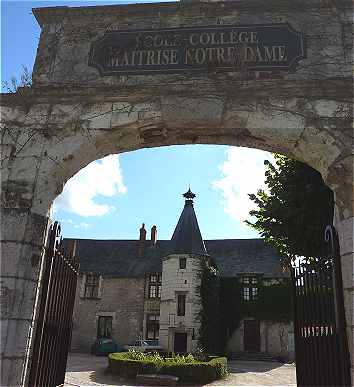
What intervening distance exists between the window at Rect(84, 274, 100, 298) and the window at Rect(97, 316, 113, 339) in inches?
60.7

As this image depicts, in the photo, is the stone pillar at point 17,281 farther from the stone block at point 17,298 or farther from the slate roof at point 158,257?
the slate roof at point 158,257

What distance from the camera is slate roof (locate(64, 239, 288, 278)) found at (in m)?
24.5

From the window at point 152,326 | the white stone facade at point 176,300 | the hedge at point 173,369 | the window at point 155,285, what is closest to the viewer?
the hedge at point 173,369

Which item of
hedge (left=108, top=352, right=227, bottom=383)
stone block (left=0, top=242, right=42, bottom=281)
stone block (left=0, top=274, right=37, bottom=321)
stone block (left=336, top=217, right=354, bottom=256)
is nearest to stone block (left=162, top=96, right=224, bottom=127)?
stone block (left=336, top=217, right=354, bottom=256)

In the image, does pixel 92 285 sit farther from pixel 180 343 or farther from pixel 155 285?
pixel 180 343

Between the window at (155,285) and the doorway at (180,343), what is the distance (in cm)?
488

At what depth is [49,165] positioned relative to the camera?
3.81 meters

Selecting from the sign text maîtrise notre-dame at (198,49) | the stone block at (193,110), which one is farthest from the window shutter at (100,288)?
the stone block at (193,110)

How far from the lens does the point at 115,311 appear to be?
24.9 m

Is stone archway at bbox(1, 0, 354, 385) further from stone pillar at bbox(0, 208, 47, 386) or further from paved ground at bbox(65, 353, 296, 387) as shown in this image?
paved ground at bbox(65, 353, 296, 387)

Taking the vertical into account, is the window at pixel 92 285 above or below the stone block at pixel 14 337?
above

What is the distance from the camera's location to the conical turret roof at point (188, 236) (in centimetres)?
2133

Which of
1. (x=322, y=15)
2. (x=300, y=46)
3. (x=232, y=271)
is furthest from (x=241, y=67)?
(x=232, y=271)

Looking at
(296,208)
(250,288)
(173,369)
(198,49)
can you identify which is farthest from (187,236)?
(198,49)
